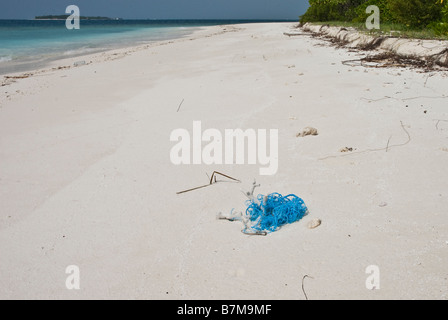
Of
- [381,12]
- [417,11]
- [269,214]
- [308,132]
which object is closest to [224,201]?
[269,214]

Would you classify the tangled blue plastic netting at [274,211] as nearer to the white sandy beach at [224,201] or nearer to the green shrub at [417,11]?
the white sandy beach at [224,201]

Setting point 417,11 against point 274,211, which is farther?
point 417,11

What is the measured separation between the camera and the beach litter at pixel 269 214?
209 cm

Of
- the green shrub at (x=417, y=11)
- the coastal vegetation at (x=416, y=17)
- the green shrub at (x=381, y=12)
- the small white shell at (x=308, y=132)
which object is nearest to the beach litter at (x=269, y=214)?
the small white shell at (x=308, y=132)

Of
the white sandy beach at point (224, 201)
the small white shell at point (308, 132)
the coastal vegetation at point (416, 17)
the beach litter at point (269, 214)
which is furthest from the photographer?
the coastal vegetation at point (416, 17)

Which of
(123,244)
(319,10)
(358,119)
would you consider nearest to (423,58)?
(358,119)

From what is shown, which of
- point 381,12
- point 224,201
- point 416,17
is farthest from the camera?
point 381,12

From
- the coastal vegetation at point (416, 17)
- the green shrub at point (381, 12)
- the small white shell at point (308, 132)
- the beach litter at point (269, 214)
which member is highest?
the green shrub at point (381, 12)

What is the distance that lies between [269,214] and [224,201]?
0.40m

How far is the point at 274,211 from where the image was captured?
7.00 feet

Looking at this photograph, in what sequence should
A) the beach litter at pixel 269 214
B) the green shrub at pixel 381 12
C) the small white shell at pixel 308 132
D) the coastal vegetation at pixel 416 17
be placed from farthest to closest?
the green shrub at pixel 381 12 → the coastal vegetation at pixel 416 17 → the small white shell at pixel 308 132 → the beach litter at pixel 269 214

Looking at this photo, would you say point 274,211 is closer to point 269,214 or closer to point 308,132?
point 269,214
